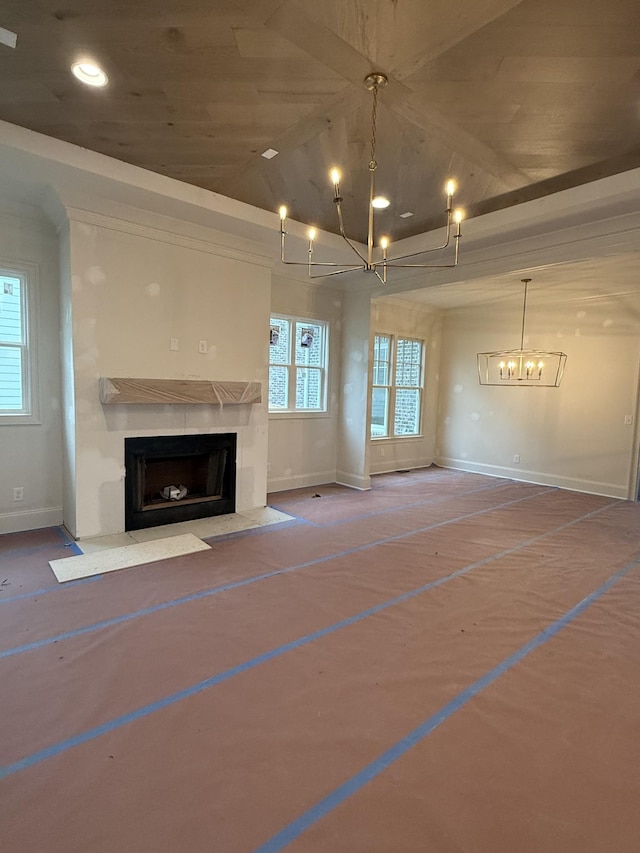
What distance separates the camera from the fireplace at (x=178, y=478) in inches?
165

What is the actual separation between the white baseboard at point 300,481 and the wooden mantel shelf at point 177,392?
157 cm

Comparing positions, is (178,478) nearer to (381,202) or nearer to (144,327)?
(144,327)

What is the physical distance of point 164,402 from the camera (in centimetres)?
411

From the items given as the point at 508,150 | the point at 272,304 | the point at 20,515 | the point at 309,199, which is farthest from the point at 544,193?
the point at 20,515

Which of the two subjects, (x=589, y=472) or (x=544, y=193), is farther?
(x=589, y=472)

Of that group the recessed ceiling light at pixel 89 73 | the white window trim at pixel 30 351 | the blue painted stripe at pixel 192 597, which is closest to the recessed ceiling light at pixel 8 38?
the recessed ceiling light at pixel 89 73

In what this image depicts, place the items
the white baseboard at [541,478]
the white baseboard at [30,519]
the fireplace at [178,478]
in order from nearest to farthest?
the white baseboard at [30,519], the fireplace at [178,478], the white baseboard at [541,478]

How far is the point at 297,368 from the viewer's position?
20.4 feet

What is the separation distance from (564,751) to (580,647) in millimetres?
888

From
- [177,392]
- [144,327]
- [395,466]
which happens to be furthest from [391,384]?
[144,327]

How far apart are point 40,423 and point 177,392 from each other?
135 cm

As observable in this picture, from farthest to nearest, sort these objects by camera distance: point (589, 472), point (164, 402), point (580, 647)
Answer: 1. point (589, 472)
2. point (164, 402)
3. point (580, 647)

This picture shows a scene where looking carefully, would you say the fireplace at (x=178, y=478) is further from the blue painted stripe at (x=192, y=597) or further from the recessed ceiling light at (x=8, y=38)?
the recessed ceiling light at (x=8, y=38)

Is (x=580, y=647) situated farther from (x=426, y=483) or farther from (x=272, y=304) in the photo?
(x=272, y=304)
